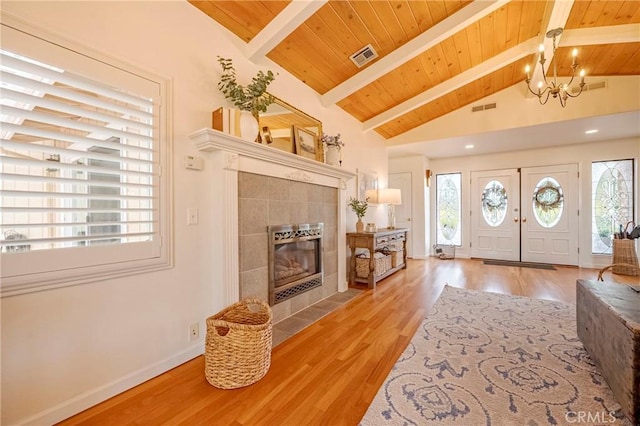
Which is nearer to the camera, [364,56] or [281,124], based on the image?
[281,124]

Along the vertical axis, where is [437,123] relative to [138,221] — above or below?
above

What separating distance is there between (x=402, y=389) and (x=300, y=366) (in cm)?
69

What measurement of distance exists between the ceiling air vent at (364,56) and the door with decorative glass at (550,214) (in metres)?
4.76

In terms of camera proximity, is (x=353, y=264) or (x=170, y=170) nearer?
(x=170, y=170)

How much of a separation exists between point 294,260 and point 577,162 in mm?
6110

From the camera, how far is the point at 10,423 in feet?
4.15

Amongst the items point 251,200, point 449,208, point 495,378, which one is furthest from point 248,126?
point 449,208

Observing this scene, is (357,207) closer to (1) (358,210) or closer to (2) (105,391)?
(1) (358,210)

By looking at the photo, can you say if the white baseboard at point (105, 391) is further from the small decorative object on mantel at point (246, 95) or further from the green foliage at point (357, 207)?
the green foliage at point (357, 207)

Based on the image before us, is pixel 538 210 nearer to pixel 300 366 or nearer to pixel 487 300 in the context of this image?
pixel 487 300

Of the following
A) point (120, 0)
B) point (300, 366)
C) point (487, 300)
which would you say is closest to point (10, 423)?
point (300, 366)

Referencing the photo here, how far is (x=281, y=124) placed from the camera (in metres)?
2.82

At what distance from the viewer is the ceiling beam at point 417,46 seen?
256 centimetres

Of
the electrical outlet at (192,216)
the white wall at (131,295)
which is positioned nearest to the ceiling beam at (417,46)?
the white wall at (131,295)
